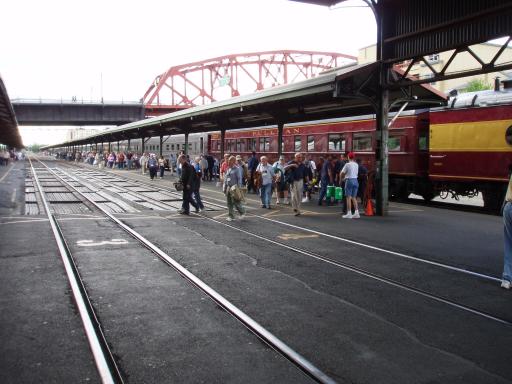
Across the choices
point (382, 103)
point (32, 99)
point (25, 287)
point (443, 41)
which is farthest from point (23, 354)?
point (32, 99)

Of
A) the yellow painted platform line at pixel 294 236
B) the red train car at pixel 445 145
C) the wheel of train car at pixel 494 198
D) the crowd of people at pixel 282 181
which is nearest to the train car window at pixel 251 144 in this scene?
the red train car at pixel 445 145

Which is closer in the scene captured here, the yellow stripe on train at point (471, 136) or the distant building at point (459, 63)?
the yellow stripe on train at point (471, 136)

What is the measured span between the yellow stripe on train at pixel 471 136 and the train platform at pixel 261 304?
16.9ft

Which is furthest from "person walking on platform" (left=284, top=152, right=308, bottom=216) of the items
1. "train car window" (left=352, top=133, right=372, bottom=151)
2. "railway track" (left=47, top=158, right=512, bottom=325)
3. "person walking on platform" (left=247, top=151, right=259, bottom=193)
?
"person walking on platform" (left=247, top=151, right=259, bottom=193)

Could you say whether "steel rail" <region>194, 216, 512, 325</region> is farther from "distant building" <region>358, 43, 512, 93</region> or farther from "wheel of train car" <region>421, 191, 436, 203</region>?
"distant building" <region>358, 43, 512, 93</region>

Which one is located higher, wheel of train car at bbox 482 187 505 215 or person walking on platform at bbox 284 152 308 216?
person walking on platform at bbox 284 152 308 216

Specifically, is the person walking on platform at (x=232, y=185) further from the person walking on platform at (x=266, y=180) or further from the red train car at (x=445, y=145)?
the red train car at (x=445, y=145)

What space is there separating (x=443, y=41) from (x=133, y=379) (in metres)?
11.9

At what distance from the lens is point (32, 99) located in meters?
60.7

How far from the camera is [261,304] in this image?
5922 mm

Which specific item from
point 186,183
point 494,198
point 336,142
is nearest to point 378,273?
point 186,183

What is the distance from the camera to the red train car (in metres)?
15.9

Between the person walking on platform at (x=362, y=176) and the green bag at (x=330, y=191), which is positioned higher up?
the person walking on platform at (x=362, y=176)

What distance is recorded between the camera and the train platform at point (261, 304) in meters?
4.19
